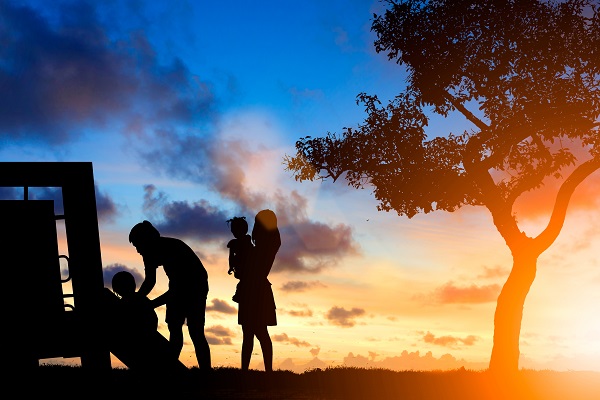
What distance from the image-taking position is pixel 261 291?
42.7 ft

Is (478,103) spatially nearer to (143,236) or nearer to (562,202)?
(562,202)

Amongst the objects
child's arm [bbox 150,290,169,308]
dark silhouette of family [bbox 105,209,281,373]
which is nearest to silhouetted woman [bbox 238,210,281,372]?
dark silhouette of family [bbox 105,209,281,373]

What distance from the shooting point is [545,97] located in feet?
66.5

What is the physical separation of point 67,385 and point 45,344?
208 cm

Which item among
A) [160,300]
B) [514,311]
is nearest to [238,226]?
[160,300]

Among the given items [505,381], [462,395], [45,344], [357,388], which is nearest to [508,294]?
[505,381]

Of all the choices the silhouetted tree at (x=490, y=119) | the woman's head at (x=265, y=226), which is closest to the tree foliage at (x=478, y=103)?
the silhouetted tree at (x=490, y=119)

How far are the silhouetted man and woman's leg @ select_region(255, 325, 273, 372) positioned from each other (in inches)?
52.5

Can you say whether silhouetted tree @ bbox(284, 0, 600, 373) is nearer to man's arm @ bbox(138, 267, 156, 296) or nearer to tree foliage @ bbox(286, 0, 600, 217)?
tree foliage @ bbox(286, 0, 600, 217)

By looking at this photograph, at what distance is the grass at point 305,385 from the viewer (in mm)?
10336

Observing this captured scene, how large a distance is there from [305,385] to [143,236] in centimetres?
414

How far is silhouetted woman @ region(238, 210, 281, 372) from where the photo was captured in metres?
12.7

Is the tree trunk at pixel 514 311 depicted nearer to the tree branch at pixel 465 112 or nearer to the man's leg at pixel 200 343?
the tree branch at pixel 465 112

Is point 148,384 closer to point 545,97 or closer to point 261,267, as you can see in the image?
point 261,267
